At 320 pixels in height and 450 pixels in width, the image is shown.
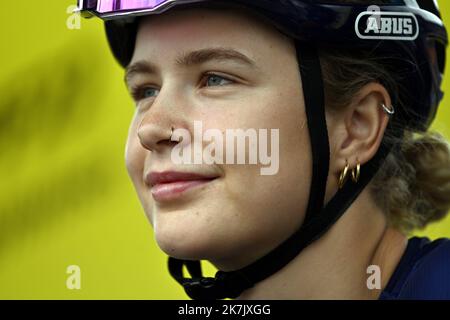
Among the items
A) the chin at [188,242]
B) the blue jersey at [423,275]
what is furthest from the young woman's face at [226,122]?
the blue jersey at [423,275]

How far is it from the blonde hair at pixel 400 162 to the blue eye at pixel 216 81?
0.26 metres

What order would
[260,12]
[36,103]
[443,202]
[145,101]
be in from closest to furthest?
[260,12], [145,101], [443,202], [36,103]

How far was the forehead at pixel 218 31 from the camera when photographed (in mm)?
1965

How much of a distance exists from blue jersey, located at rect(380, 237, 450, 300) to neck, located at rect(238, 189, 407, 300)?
0.04 meters

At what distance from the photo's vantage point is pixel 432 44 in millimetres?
2248

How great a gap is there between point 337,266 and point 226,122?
1.68 ft

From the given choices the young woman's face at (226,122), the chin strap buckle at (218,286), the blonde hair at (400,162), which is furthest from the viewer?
the chin strap buckle at (218,286)

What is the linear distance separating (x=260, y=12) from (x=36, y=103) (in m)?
1.69

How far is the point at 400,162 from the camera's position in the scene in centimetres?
232

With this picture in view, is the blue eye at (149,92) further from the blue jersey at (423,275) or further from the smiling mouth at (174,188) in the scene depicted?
the blue jersey at (423,275)

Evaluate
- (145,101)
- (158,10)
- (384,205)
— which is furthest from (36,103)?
(384,205)

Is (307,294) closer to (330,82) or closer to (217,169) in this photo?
(217,169)

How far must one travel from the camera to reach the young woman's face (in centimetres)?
194

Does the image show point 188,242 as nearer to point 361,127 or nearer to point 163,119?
point 163,119
